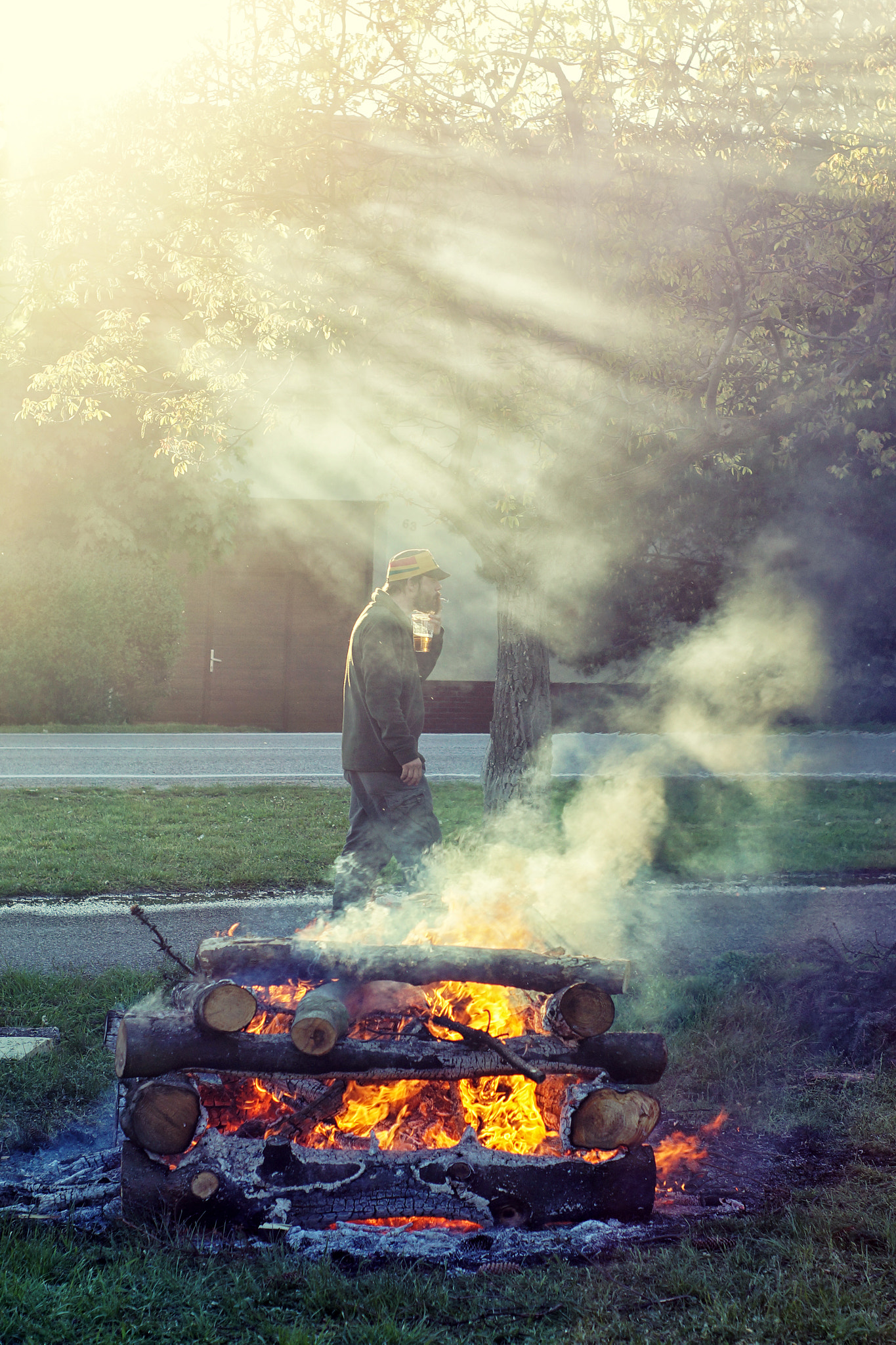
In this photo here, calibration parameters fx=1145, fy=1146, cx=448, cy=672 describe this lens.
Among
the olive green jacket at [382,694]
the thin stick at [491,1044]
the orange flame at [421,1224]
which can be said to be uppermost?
the olive green jacket at [382,694]

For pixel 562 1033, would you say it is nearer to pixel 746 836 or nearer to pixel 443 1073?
pixel 443 1073

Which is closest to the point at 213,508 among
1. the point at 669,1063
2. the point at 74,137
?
the point at 74,137

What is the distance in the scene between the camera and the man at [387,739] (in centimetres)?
524

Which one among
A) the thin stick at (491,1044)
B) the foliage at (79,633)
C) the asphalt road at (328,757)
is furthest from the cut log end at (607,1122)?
the foliage at (79,633)

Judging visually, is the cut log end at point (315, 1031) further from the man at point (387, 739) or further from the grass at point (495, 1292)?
the man at point (387, 739)

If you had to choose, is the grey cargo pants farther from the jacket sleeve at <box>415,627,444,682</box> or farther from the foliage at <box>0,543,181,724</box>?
the foliage at <box>0,543,181,724</box>

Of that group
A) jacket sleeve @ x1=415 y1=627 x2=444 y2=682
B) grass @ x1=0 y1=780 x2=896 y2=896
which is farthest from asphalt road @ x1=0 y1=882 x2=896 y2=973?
jacket sleeve @ x1=415 y1=627 x2=444 y2=682

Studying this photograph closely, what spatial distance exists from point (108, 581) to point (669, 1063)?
1660 centimetres

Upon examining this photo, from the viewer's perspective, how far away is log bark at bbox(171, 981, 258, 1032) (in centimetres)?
341

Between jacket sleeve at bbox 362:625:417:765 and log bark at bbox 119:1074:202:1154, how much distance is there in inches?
84.0

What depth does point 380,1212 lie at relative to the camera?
3.30 meters

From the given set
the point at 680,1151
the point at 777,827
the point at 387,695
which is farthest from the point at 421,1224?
the point at 777,827

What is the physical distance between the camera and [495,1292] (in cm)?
301

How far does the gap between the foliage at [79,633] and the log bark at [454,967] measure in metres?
16.3
